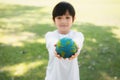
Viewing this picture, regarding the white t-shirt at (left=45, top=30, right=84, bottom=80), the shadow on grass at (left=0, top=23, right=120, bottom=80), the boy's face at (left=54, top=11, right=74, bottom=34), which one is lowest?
the shadow on grass at (left=0, top=23, right=120, bottom=80)

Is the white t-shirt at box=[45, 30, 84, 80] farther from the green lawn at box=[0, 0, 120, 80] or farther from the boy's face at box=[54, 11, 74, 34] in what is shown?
the green lawn at box=[0, 0, 120, 80]

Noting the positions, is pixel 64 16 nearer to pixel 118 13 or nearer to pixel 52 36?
pixel 52 36

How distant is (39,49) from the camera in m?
7.05

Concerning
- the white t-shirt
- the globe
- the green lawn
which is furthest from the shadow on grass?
the globe

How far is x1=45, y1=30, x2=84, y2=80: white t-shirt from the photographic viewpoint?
3410 millimetres

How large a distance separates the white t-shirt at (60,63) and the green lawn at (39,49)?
202cm

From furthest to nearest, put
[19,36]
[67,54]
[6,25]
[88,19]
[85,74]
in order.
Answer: [88,19] → [6,25] → [19,36] → [85,74] → [67,54]

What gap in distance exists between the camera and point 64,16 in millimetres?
3436

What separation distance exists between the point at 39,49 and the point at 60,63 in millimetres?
3683

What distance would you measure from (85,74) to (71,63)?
2.38 meters

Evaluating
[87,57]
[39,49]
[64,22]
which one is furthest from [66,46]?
[39,49]

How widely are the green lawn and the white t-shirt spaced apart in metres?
2.02

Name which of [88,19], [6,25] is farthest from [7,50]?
[88,19]

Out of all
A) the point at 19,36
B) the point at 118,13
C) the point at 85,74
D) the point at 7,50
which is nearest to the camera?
the point at 85,74
